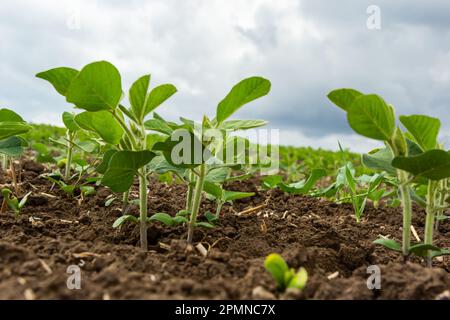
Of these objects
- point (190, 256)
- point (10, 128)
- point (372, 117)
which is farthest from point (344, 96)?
point (10, 128)

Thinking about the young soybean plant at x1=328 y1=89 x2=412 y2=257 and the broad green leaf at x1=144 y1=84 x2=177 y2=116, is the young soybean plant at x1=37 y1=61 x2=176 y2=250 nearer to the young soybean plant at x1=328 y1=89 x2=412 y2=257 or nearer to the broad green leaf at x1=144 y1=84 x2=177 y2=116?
the broad green leaf at x1=144 y1=84 x2=177 y2=116

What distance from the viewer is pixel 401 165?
1617mm

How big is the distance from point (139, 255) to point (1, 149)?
4.37 ft

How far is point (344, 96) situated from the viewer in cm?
168

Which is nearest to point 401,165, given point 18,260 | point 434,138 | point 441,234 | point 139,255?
point 434,138

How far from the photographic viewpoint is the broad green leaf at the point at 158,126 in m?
2.02

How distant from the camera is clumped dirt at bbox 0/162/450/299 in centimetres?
139

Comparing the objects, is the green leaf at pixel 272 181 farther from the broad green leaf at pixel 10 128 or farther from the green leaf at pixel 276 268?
the green leaf at pixel 276 268

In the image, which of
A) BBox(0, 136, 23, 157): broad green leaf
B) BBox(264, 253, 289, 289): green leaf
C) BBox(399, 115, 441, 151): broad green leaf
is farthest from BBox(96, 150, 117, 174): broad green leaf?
BBox(399, 115, 441, 151): broad green leaf

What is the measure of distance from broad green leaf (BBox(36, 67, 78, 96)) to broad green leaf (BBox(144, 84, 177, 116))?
0.30 meters

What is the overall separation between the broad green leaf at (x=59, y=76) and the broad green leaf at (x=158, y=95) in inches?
11.7

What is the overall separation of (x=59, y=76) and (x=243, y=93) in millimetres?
702
